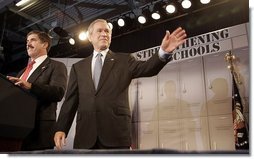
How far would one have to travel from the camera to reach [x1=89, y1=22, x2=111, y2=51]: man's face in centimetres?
152

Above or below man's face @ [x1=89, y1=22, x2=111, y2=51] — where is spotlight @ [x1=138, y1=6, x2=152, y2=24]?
above

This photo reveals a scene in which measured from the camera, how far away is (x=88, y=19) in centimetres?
355

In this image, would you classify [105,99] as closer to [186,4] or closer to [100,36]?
[100,36]

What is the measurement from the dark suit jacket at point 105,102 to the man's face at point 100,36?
0.36 ft

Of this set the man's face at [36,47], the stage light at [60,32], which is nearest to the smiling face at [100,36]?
the man's face at [36,47]

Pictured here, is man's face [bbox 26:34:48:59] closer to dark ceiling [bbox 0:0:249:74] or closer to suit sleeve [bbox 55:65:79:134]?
suit sleeve [bbox 55:65:79:134]

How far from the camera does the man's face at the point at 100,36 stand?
4.98 feet

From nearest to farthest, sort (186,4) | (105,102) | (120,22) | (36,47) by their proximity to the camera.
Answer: (105,102) < (36,47) < (186,4) < (120,22)

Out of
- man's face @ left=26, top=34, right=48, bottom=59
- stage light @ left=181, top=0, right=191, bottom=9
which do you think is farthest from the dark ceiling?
man's face @ left=26, top=34, right=48, bottom=59

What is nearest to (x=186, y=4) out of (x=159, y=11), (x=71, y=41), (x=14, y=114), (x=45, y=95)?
(x=159, y=11)

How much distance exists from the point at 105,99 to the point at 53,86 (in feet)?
1.09

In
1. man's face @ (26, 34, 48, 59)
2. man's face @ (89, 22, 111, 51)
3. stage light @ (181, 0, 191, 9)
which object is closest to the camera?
man's face @ (89, 22, 111, 51)

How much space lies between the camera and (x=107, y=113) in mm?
1309

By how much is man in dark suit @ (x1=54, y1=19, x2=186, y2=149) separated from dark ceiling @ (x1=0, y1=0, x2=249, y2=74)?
100cm
